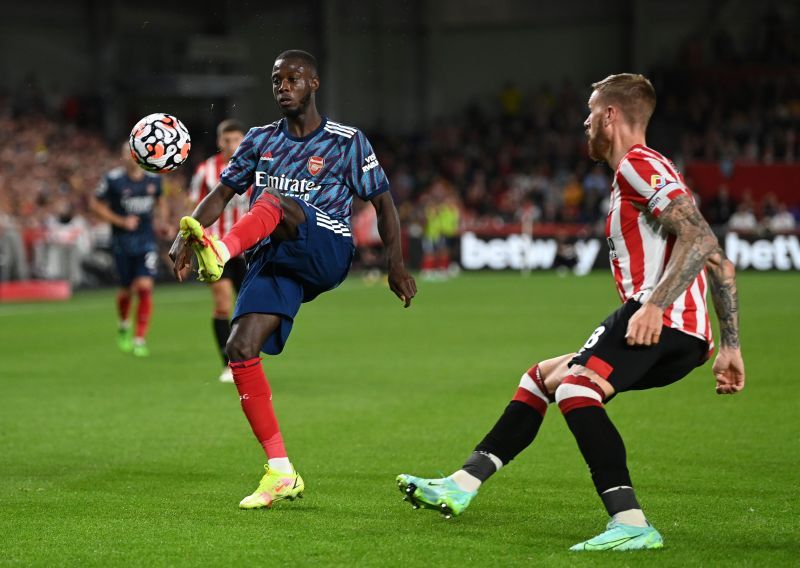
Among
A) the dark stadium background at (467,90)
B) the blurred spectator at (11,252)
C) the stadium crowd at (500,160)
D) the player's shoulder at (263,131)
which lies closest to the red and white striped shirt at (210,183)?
the player's shoulder at (263,131)

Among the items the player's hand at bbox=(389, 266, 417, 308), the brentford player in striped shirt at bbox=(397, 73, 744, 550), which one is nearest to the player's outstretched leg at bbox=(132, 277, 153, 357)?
the player's hand at bbox=(389, 266, 417, 308)

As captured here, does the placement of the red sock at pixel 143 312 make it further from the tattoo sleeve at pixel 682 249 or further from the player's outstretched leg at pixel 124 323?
the tattoo sleeve at pixel 682 249

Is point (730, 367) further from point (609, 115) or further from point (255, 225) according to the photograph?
point (255, 225)

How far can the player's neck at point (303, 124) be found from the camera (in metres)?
6.43

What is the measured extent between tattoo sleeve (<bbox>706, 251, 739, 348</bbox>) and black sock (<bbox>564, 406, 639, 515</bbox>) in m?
0.69

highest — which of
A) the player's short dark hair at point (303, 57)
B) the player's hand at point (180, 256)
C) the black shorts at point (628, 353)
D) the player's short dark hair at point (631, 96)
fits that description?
the player's short dark hair at point (303, 57)

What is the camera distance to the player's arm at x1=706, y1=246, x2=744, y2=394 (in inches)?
208

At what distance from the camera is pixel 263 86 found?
41.5m

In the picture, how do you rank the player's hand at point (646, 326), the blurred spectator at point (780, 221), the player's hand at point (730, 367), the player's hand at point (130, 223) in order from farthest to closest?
the blurred spectator at point (780, 221) → the player's hand at point (130, 223) → the player's hand at point (730, 367) → the player's hand at point (646, 326)

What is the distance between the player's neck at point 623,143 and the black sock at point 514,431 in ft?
4.01

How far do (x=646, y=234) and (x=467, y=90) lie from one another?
130 ft

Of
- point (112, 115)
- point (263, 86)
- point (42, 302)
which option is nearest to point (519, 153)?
point (263, 86)

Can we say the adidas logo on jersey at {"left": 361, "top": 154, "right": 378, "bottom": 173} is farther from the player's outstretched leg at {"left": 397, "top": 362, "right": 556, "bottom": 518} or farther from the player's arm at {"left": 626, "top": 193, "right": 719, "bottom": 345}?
the player's arm at {"left": 626, "top": 193, "right": 719, "bottom": 345}

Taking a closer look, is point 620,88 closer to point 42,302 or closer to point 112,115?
point 42,302
